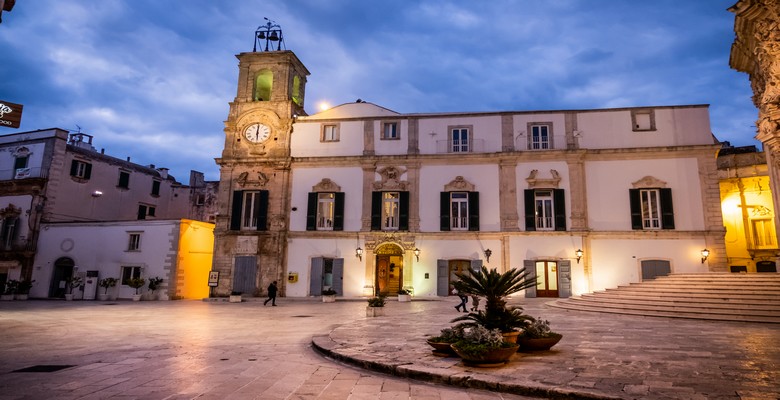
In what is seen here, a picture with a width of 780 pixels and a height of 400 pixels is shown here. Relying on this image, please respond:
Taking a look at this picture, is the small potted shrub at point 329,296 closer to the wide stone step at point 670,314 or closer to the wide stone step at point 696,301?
the wide stone step at point 670,314

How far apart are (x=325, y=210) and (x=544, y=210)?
38.8ft

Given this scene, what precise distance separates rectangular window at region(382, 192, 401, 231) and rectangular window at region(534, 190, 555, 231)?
728 cm

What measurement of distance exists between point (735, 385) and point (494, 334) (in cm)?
302

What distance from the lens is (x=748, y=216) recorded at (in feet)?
84.1

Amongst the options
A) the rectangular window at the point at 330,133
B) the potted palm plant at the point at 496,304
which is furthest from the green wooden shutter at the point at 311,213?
the potted palm plant at the point at 496,304

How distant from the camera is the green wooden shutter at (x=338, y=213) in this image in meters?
24.9

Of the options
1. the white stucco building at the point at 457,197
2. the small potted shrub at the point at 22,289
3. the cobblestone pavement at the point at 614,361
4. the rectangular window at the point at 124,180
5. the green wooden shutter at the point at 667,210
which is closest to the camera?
the cobblestone pavement at the point at 614,361

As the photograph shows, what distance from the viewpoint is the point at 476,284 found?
805 cm

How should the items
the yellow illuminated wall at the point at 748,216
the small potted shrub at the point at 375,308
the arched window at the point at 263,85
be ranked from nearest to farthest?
the small potted shrub at the point at 375,308
the yellow illuminated wall at the point at 748,216
the arched window at the point at 263,85

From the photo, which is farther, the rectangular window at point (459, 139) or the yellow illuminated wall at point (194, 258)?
the yellow illuminated wall at point (194, 258)

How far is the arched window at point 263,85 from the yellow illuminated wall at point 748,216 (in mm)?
27927

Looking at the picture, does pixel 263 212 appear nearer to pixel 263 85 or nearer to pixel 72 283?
pixel 263 85

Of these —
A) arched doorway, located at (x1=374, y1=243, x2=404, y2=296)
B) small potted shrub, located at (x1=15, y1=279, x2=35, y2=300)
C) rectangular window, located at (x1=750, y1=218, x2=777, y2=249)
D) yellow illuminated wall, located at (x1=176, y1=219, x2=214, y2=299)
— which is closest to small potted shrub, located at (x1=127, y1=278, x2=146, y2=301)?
yellow illuminated wall, located at (x1=176, y1=219, x2=214, y2=299)

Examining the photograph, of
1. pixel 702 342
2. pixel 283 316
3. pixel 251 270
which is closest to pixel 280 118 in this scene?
pixel 251 270
